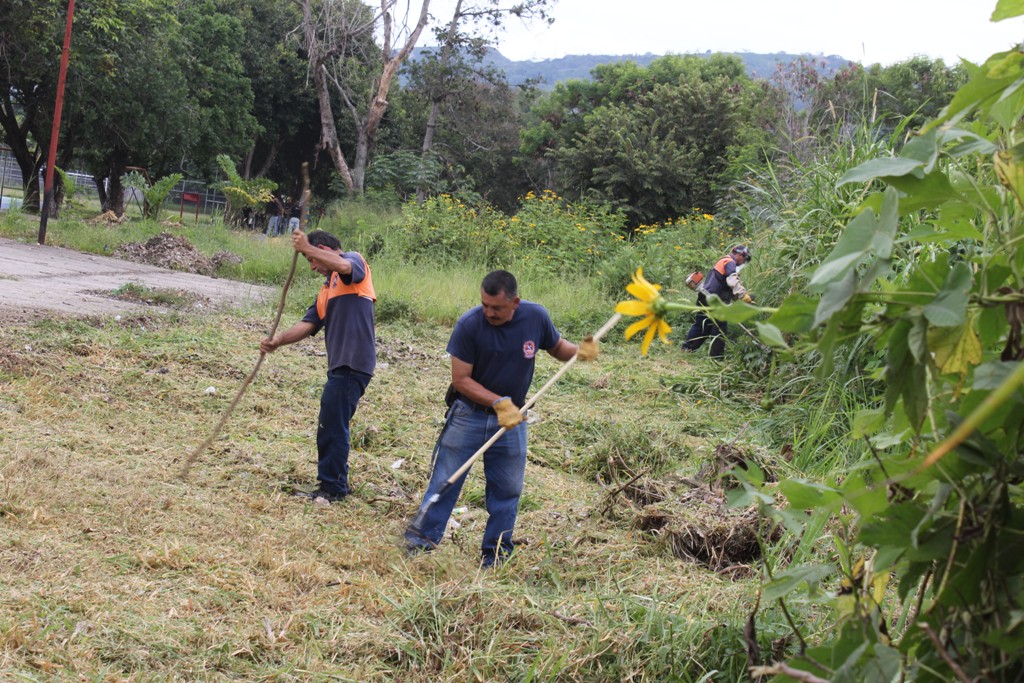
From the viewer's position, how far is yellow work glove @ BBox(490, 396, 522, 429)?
174 inches

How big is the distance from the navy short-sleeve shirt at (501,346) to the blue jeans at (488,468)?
181 millimetres

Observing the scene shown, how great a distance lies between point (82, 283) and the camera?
12.9m

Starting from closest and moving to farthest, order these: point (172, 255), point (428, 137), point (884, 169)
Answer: point (884, 169) → point (172, 255) → point (428, 137)

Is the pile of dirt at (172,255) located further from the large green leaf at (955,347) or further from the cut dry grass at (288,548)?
the large green leaf at (955,347)

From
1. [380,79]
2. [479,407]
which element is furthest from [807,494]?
[380,79]

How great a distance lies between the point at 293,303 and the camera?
1273 centimetres

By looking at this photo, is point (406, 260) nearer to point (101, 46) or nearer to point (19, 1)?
point (19, 1)

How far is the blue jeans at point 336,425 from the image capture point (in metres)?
5.59

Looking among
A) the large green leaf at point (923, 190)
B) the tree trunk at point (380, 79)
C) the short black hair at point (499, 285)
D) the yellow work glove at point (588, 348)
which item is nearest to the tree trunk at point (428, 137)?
the tree trunk at point (380, 79)

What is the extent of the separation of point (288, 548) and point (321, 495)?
0.99 metres

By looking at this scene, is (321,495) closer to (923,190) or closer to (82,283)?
(923,190)

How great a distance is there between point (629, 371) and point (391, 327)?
327 centimetres

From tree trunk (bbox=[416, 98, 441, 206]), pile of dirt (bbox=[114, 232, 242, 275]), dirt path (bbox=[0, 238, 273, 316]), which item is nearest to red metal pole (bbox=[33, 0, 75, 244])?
dirt path (bbox=[0, 238, 273, 316])

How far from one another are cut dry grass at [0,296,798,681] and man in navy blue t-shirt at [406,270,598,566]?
20 centimetres
